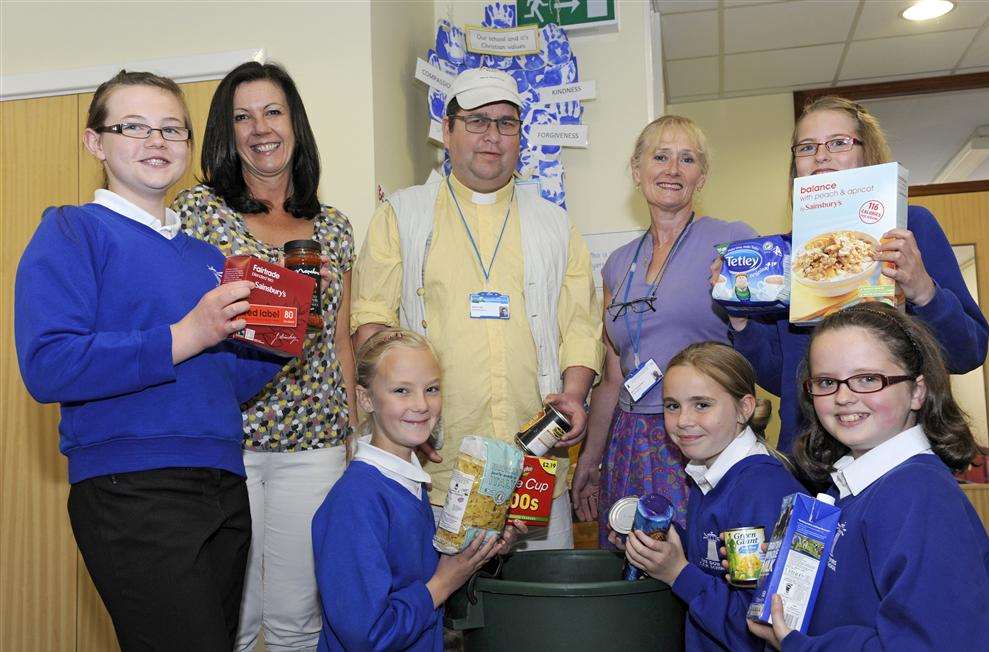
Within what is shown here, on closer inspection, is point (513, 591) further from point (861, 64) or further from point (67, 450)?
point (861, 64)

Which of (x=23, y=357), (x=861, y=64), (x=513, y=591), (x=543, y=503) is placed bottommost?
(x=513, y=591)

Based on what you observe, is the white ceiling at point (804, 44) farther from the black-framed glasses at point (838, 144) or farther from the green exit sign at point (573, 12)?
the black-framed glasses at point (838, 144)

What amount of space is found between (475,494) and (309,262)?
23.4 inches

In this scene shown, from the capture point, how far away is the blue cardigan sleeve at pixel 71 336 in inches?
56.1

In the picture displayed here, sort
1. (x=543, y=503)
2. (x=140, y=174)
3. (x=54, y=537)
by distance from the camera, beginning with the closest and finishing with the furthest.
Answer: (x=140, y=174), (x=543, y=503), (x=54, y=537)

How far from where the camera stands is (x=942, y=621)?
4.30 feet

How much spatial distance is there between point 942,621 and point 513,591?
80 centimetres

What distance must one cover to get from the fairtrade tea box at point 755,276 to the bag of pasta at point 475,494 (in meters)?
0.63

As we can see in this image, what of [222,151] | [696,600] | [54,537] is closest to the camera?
[696,600]

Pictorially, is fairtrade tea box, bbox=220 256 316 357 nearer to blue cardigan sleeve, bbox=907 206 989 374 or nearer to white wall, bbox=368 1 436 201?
blue cardigan sleeve, bbox=907 206 989 374

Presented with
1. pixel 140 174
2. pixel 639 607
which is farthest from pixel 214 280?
pixel 639 607

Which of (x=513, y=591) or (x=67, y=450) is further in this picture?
(x=513, y=591)

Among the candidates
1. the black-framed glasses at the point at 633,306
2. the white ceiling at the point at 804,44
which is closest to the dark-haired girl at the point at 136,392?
the black-framed glasses at the point at 633,306

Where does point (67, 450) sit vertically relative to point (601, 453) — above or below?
above
